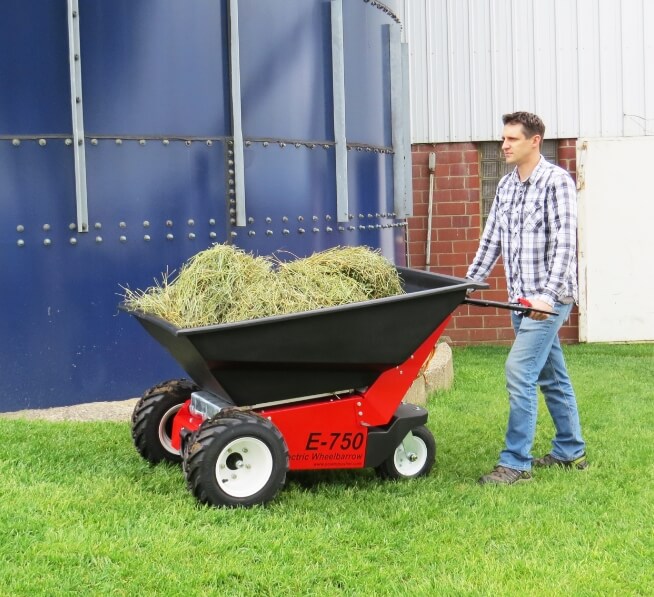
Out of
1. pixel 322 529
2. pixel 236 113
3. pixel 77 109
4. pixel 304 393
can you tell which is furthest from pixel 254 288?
pixel 236 113

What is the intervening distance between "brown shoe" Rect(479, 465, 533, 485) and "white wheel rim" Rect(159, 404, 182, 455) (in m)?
1.63

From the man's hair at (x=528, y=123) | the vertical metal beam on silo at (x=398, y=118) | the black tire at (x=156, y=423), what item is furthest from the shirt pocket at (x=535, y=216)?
the vertical metal beam on silo at (x=398, y=118)

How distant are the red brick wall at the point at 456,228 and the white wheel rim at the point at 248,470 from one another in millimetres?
7523

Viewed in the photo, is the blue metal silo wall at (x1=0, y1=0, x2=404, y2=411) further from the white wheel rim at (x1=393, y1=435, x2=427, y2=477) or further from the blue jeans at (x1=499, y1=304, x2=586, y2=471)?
the blue jeans at (x1=499, y1=304, x2=586, y2=471)

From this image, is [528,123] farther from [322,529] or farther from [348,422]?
[322,529]

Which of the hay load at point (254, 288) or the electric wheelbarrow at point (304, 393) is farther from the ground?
the hay load at point (254, 288)

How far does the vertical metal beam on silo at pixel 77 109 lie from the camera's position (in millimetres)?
6781

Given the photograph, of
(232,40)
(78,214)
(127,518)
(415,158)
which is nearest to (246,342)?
(127,518)

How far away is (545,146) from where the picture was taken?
40.4 ft

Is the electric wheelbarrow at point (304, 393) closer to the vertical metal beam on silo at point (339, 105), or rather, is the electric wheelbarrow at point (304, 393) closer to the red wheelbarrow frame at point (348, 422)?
the red wheelbarrow frame at point (348, 422)

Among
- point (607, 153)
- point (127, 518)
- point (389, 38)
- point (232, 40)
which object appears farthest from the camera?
point (607, 153)

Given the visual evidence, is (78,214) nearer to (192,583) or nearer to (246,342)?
(246,342)

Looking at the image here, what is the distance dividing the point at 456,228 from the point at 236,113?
17.7 feet

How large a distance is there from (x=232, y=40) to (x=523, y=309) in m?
3.01
